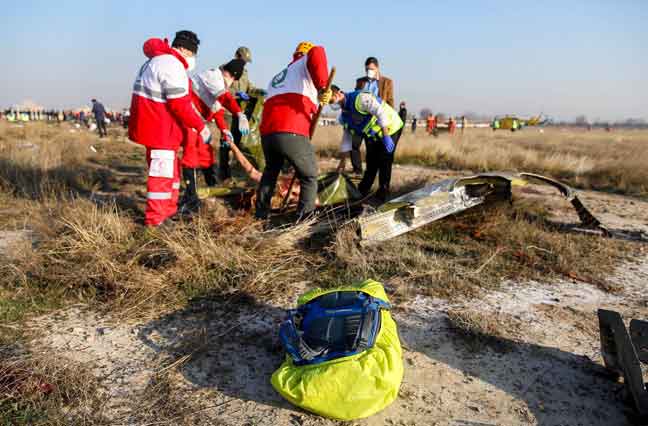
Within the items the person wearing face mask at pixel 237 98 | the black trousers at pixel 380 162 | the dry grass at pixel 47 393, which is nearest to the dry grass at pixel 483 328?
the dry grass at pixel 47 393

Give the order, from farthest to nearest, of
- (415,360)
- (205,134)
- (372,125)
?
(372,125), (205,134), (415,360)

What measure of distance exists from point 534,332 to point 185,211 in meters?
3.40

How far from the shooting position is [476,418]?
1750 mm

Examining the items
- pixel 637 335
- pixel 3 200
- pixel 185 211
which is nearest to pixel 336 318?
pixel 637 335

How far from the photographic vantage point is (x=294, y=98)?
3.47m

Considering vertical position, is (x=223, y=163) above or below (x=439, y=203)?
above

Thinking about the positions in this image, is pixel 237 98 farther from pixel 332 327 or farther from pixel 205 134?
pixel 332 327

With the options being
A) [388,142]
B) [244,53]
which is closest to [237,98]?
[244,53]

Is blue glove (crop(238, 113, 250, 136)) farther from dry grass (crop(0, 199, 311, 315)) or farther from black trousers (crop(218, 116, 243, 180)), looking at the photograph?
dry grass (crop(0, 199, 311, 315))

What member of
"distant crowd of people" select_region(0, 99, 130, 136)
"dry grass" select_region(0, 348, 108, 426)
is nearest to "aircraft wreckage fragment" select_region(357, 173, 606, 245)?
"dry grass" select_region(0, 348, 108, 426)

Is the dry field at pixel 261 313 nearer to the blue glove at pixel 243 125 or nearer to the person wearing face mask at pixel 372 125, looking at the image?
the person wearing face mask at pixel 372 125

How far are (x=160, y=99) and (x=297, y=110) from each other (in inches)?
48.0

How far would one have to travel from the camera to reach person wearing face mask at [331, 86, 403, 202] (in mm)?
4242

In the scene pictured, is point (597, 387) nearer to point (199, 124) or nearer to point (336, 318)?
point (336, 318)
